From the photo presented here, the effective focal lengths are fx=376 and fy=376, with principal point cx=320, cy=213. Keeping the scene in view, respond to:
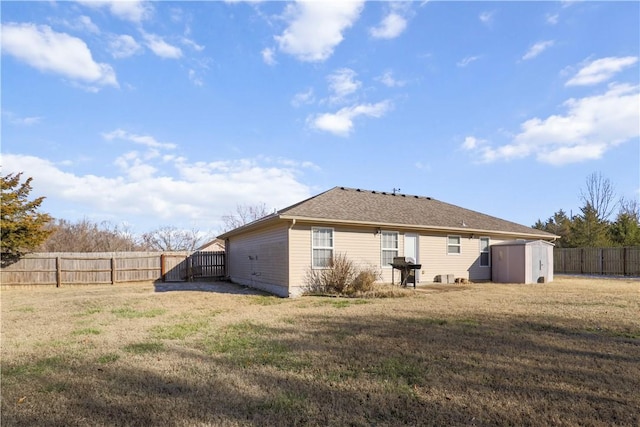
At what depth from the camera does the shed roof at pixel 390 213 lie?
13.4 meters

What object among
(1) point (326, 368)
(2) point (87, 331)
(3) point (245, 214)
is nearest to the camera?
(1) point (326, 368)

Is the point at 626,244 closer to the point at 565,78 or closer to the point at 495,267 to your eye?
the point at 495,267

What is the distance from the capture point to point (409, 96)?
14.7 meters

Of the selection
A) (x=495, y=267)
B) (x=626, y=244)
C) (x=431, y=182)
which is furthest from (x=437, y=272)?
(x=626, y=244)

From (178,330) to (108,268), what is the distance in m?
14.4

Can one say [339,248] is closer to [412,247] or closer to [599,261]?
[412,247]

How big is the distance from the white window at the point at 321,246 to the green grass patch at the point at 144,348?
7393mm

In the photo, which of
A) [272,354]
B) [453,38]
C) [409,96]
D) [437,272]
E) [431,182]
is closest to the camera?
[272,354]

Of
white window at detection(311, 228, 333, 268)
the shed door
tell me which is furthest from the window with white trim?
white window at detection(311, 228, 333, 268)

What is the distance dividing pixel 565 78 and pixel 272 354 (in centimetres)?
1374

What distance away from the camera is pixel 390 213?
1579 centimetres

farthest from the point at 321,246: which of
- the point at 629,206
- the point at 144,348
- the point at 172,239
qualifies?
the point at 629,206

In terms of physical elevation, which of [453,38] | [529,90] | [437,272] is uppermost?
[453,38]

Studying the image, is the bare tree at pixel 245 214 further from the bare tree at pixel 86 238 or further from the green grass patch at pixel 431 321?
the green grass patch at pixel 431 321
